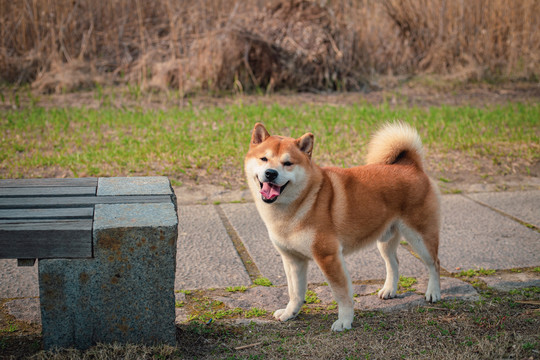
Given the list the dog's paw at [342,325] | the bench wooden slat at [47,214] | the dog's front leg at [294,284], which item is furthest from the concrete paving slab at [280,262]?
the bench wooden slat at [47,214]

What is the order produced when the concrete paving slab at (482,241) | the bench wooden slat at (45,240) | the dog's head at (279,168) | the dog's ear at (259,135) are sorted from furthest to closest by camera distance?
the concrete paving slab at (482,241)
the dog's ear at (259,135)
the dog's head at (279,168)
the bench wooden slat at (45,240)

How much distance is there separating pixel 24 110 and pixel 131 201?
527 centimetres

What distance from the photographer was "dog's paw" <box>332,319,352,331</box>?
295 centimetres

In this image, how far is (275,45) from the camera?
9.02m

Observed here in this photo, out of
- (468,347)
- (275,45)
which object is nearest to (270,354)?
(468,347)

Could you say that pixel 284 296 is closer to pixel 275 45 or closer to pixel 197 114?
pixel 197 114

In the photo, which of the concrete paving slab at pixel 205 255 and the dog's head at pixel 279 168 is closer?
the dog's head at pixel 279 168

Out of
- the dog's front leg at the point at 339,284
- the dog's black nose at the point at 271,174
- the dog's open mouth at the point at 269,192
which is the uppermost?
the dog's black nose at the point at 271,174

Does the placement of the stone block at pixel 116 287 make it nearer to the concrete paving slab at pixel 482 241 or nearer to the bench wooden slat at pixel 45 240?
the bench wooden slat at pixel 45 240

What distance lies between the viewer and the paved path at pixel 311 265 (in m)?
3.60

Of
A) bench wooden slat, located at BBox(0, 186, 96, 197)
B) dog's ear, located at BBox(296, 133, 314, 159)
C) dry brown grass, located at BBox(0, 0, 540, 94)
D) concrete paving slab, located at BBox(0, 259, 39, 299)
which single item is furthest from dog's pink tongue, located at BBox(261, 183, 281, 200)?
dry brown grass, located at BBox(0, 0, 540, 94)

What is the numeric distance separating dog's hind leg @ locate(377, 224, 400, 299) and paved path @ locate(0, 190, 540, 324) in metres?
0.25

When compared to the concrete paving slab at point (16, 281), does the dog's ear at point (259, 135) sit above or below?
above

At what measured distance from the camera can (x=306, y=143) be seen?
3.14 m
